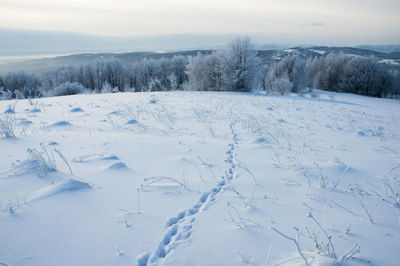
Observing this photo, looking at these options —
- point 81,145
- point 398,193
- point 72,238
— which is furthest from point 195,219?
point 81,145

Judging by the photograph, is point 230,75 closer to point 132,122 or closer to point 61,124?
point 132,122

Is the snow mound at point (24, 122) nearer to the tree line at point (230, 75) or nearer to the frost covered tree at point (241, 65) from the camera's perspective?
the tree line at point (230, 75)

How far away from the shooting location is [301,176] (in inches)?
116

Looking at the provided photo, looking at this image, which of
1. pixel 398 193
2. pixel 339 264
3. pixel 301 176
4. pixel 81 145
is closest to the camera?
pixel 339 264

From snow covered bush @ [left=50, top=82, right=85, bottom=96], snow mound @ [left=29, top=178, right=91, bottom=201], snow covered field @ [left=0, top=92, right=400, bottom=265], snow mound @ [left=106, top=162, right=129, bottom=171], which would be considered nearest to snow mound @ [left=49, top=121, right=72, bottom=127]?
snow covered field @ [left=0, top=92, right=400, bottom=265]

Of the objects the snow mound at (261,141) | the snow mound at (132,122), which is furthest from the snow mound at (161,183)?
the snow mound at (132,122)

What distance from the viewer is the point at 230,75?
2162 centimetres

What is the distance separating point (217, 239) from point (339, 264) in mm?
881

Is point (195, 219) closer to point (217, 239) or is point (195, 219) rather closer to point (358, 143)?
point (217, 239)

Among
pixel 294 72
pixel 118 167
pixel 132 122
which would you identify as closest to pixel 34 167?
pixel 118 167

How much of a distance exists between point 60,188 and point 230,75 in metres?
20.9

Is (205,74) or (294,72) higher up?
(294,72)

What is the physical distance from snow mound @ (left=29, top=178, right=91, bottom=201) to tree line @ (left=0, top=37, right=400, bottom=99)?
7.36m

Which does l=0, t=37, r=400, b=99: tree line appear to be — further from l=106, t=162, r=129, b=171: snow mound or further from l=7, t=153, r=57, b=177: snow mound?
l=106, t=162, r=129, b=171: snow mound
